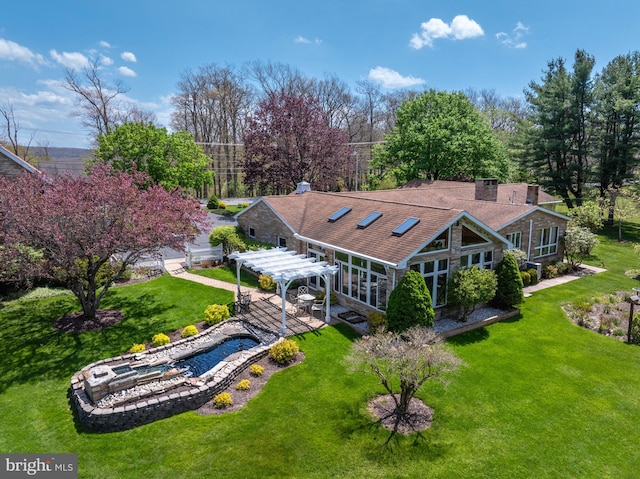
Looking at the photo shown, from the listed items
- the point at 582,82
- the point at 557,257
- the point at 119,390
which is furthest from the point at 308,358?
the point at 582,82

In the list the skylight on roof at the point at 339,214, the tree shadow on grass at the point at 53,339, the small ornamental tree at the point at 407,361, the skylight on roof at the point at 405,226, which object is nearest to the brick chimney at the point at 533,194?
the skylight on roof at the point at 339,214

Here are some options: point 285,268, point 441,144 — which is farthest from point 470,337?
point 441,144

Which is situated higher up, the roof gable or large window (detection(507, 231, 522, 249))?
the roof gable

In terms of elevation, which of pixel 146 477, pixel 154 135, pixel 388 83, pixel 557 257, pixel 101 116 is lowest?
pixel 146 477

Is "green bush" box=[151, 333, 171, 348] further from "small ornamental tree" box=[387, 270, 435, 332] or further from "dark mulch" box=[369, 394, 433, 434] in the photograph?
"small ornamental tree" box=[387, 270, 435, 332]

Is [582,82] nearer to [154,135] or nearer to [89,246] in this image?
[154,135]

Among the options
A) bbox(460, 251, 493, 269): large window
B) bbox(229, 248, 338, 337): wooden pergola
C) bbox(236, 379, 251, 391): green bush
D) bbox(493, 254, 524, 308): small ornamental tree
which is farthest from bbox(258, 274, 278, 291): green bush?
bbox(493, 254, 524, 308): small ornamental tree

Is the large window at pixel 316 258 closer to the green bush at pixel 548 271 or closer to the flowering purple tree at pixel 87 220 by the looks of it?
the flowering purple tree at pixel 87 220
